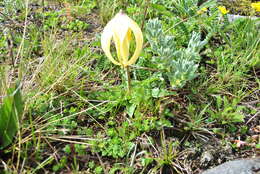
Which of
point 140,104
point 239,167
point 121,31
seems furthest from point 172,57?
point 239,167

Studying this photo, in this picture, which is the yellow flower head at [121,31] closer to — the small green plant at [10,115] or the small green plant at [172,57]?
the small green plant at [172,57]

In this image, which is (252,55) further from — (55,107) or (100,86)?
(55,107)

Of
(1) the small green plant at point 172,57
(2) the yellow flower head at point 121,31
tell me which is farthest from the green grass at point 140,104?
(2) the yellow flower head at point 121,31

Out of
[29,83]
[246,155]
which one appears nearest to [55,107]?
[29,83]

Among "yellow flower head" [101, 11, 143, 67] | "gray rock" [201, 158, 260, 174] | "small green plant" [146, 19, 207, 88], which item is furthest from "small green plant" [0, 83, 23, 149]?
"gray rock" [201, 158, 260, 174]

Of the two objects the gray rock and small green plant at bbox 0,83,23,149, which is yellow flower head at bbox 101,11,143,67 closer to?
small green plant at bbox 0,83,23,149
